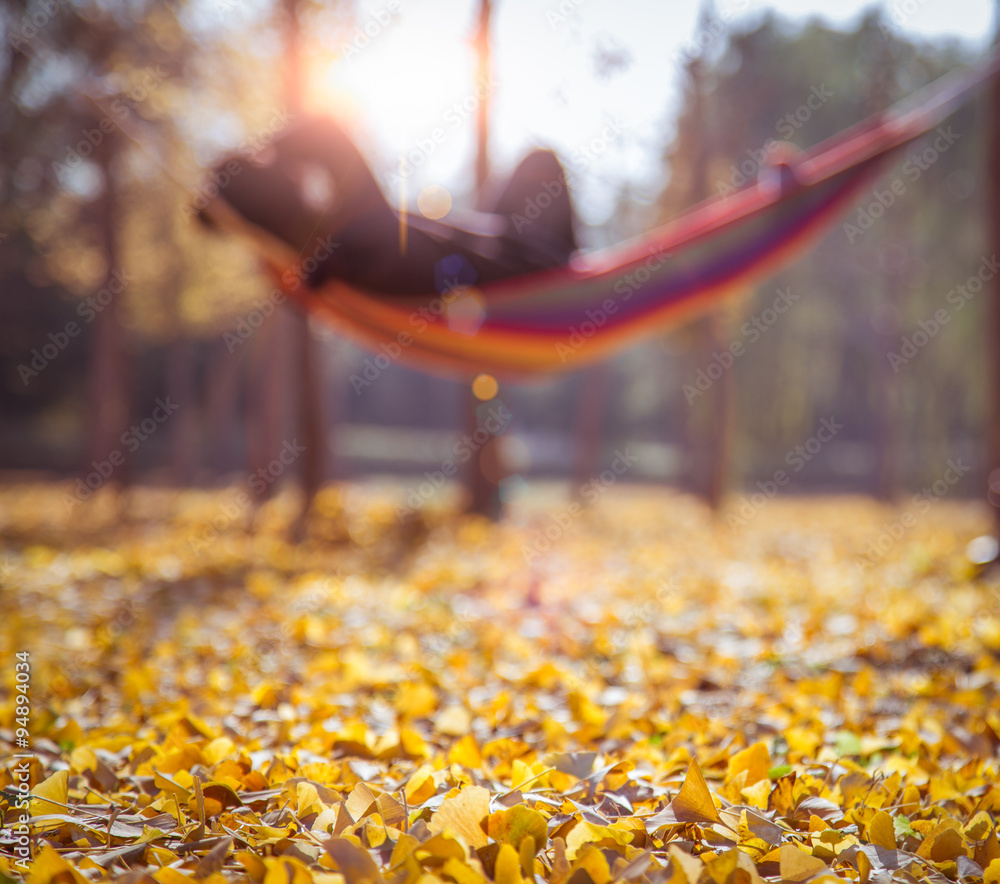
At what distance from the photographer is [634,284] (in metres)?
2.56

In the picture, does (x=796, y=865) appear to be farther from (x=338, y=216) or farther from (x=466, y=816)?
(x=338, y=216)

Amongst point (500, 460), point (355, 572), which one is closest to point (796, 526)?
point (500, 460)

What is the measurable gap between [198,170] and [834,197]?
14.4 feet

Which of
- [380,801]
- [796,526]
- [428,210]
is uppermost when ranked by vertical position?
[428,210]

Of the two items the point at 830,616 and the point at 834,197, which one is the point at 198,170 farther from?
the point at 830,616

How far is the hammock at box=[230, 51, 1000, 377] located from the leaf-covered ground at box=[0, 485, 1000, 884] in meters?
0.93

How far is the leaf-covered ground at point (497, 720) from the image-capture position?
0.83 metres

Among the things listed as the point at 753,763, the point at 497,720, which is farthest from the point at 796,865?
the point at 497,720

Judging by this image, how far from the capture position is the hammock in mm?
2453

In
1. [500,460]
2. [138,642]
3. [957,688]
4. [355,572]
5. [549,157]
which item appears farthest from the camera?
[500,460]

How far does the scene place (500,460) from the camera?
4840 mm

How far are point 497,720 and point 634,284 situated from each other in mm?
1698

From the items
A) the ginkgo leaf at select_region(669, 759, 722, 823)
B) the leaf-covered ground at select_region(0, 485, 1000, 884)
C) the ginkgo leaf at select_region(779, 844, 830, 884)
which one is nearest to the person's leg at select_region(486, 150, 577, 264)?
the leaf-covered ground at select_region(0, 485, 1000, 884)

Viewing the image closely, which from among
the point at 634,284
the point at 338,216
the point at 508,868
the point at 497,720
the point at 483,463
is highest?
the point at 338,216
